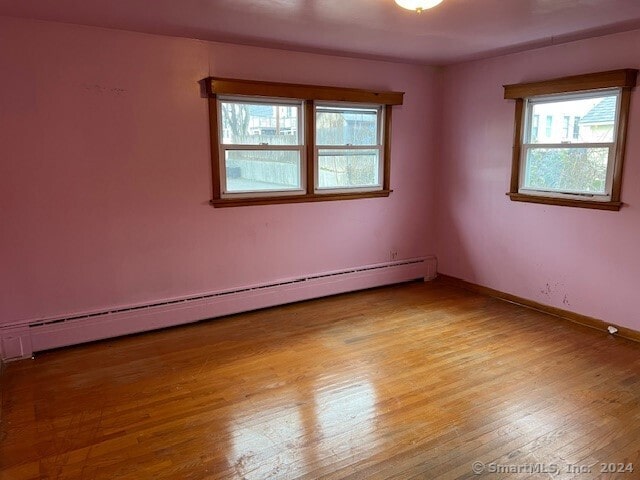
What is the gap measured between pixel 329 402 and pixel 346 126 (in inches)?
115

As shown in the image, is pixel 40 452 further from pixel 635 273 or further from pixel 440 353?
pixel 635 273

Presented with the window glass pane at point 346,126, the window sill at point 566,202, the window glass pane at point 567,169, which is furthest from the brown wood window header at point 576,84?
the window glass pane at point 346,126

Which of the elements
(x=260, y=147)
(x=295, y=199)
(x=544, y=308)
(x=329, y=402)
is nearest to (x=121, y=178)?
(x=260, y=147)

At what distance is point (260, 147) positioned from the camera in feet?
14.3

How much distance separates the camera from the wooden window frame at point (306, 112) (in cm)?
407

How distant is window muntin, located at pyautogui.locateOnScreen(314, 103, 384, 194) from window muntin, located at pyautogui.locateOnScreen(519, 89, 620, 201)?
4.82 ft

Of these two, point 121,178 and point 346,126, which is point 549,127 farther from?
point 121,178

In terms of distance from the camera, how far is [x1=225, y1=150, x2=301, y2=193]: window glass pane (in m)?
4.32

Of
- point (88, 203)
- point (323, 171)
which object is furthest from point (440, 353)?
point (88, 203)

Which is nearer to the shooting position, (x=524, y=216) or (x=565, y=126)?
(x=565, y=126)

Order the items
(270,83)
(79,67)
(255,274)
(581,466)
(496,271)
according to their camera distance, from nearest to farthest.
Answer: (581,466) < (79,67) < (270,83) < (255,274) < (496,271)

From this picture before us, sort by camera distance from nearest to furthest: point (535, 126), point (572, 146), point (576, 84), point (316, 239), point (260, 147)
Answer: point (576, 84) → point (572, 146) → point (260, 147) → point (535, 126) → point (316, 239)

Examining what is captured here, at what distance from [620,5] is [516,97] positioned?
4.85 ft

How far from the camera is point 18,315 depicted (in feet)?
11.7
